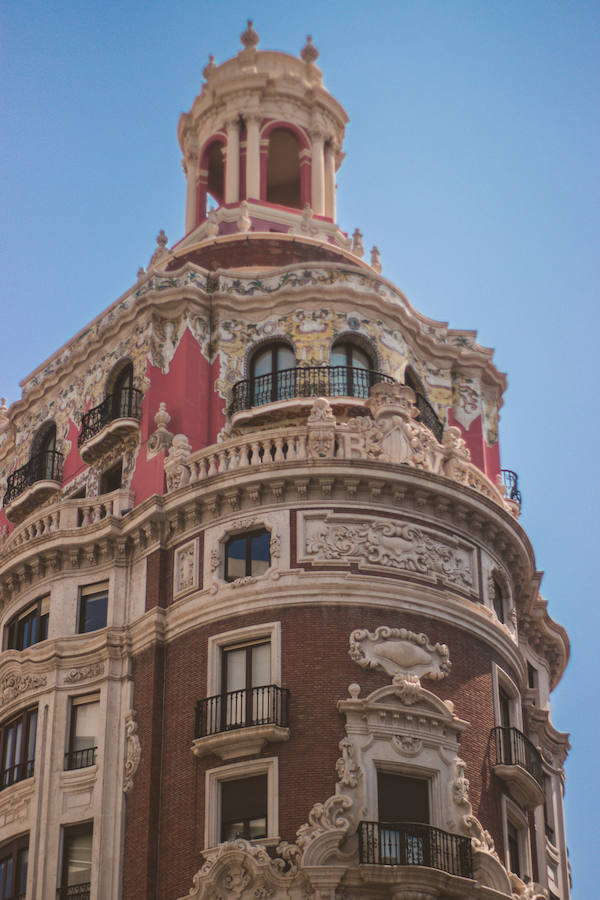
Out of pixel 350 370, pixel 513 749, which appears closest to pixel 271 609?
pixel 513 749

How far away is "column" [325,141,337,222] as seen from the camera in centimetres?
5772

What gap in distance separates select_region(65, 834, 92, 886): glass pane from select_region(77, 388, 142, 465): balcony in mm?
11741

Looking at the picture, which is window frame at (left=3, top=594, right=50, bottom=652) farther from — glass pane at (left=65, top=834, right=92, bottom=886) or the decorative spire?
the decorative spire

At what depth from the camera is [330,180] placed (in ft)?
192

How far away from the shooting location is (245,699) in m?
39.8

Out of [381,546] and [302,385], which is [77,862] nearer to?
[381,546]

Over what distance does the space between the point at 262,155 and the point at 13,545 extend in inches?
692

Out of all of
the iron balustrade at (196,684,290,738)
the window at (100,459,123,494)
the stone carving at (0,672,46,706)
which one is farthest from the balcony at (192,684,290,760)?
the window at (100,459,123,494)

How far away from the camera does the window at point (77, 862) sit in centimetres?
3969

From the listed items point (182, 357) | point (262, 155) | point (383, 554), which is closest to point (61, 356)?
point (182, 357)

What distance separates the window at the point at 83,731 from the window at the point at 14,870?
7.24 feet

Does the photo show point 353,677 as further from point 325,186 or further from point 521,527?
point 325,186

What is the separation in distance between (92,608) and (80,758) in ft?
14.4

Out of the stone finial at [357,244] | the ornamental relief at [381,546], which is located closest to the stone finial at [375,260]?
the stone finial at [357,244]
